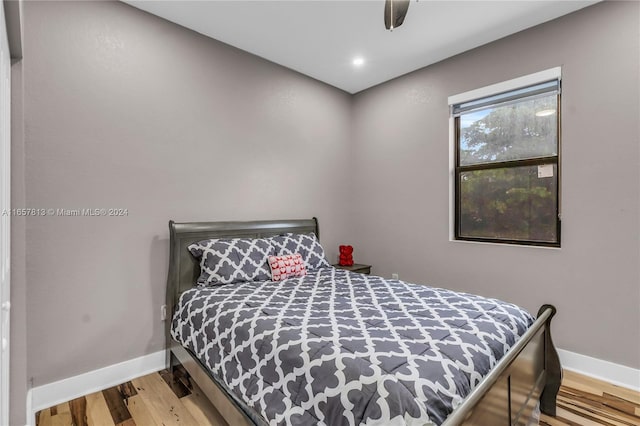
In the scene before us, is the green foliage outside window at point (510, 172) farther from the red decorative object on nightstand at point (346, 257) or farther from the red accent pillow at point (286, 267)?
the red accent pillow at point (286, 267)

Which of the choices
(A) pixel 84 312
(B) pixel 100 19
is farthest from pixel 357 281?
(B) pixel 100 19

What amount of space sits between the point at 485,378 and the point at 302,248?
6.44 ft

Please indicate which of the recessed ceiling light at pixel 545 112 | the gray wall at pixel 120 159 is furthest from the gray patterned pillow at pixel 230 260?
the recessed ceiling light at pixel 545 112

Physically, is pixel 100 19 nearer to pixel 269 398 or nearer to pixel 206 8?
pixel 206 8

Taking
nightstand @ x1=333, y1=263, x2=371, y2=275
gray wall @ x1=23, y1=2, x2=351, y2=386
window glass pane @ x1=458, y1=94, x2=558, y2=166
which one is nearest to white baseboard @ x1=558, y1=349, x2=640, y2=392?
window glass pane @ x1=458, y1=94, x2=558, y2=166

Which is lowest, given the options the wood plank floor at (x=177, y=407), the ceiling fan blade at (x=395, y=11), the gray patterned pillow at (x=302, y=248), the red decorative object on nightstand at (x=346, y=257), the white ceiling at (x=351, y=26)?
the wood plank floor at (x=177, y=407)

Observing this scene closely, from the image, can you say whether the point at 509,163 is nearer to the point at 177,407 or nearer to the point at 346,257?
the point at 346,257

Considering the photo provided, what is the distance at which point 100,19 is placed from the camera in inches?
88.9

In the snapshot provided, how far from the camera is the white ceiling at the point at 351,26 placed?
238 cm

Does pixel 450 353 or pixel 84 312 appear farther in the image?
pixel 84 312

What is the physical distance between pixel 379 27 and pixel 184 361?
2880 mm

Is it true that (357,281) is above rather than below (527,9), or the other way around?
below

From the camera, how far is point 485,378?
1159mm

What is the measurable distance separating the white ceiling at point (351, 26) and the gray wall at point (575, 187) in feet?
0.73
